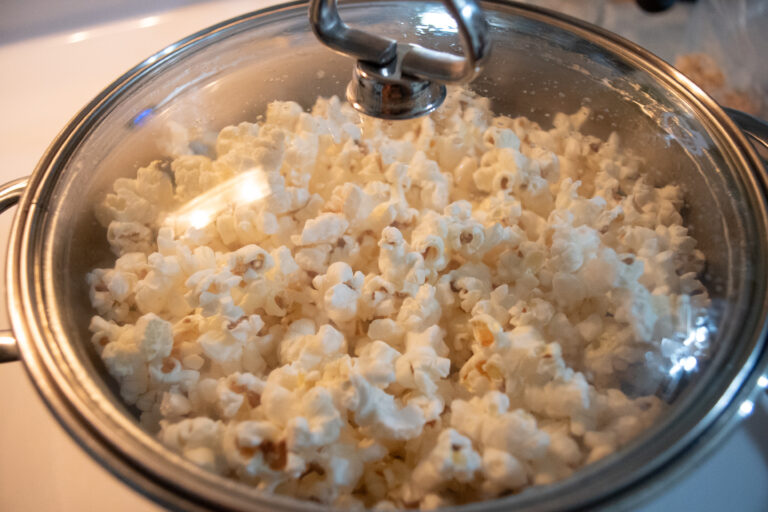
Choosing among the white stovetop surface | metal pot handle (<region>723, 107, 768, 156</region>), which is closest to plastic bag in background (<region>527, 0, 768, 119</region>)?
metal pot handle (<region>723, 107, 768, 156</region>)

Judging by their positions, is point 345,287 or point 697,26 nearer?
point 345,287

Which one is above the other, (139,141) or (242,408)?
(139,141)

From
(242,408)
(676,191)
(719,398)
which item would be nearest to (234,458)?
(242,408)

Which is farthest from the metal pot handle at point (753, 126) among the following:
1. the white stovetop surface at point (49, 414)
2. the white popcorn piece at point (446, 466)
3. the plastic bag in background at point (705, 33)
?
the plastic bag in background at point (705, 33)

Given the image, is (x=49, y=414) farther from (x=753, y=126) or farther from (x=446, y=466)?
(x=753, y=126)

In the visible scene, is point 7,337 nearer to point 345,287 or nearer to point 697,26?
point 345,287

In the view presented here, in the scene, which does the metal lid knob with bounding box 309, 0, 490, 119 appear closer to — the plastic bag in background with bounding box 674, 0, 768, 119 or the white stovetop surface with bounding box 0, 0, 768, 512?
the white stovetop surface with bounding box 0, 0, 768, 512
